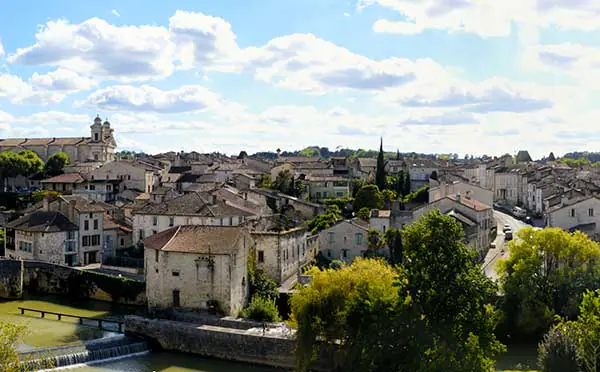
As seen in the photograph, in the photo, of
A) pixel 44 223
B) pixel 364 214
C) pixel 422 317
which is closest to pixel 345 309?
pixel 422 317

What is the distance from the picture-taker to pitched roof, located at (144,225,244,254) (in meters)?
40.6

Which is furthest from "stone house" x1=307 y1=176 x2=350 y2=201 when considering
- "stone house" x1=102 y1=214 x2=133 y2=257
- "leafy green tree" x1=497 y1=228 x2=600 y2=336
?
"leafy green tree" x1=497 y1=228 x2=600 y2=336

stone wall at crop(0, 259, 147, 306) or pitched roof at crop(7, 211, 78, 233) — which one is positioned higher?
pitched roof at crop(7, 211, 78, 233)

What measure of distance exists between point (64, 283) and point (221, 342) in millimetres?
20511

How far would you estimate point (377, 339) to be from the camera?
28406mm

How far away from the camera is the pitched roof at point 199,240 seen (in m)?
40.6

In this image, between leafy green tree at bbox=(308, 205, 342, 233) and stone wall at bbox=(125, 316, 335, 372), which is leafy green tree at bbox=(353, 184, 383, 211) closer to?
leafy green tree at bbox=(308, 205, 342, 233)

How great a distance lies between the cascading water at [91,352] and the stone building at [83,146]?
7094 cm

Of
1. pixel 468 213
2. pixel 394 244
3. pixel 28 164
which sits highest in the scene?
pixel 28 164

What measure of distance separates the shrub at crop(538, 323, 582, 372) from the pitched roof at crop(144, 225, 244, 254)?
1931 cm

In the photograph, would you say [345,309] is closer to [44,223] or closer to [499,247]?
[499,247]

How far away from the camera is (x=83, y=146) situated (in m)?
107

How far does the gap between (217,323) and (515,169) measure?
76.6 m

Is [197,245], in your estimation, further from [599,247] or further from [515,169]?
[515,169]
